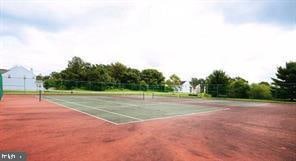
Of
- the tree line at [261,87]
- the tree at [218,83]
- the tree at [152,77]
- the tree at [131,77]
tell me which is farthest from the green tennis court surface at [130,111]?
the tree at [152,77]

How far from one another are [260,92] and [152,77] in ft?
140

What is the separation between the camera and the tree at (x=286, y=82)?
31594mm

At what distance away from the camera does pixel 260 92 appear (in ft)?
112

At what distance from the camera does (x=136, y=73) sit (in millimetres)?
69625

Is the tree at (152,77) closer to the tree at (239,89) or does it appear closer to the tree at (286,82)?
the tree at (239,89)

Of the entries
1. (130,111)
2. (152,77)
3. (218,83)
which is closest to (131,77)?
(152,77)

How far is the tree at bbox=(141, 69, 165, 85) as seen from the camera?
7119cm

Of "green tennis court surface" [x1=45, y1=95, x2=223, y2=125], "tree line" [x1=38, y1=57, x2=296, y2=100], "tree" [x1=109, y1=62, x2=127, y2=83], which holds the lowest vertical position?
"green tennis court surface" [x1=45, y1=95, x2=223, y2=125]

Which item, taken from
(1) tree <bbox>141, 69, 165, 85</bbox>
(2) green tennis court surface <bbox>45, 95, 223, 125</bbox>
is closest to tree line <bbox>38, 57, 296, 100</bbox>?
(1) tree <bbox>141, 69, 165, 85</bbox>

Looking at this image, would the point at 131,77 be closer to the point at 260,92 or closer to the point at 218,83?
the point at 218,83

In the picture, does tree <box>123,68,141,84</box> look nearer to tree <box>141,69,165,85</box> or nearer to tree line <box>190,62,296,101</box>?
tree <box>141,69,165,85</box>

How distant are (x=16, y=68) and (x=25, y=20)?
37.7 meters

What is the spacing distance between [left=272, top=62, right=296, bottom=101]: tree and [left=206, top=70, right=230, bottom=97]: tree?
26.9 ft

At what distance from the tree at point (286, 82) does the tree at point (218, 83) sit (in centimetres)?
819
